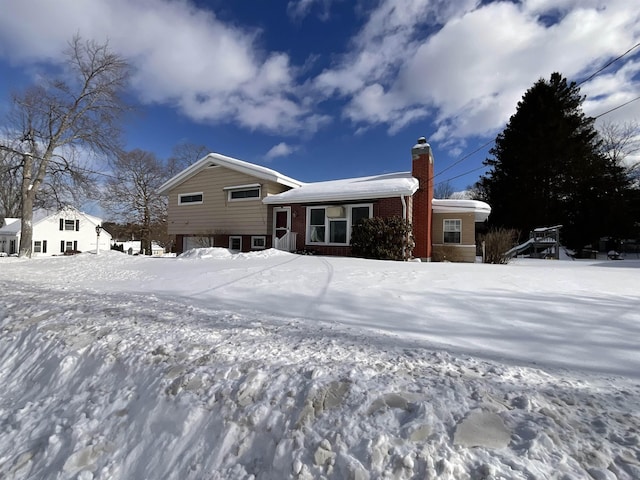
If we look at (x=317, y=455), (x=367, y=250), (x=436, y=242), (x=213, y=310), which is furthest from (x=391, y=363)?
(x=436, y=242)

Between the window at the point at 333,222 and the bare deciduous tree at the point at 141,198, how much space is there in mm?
18997

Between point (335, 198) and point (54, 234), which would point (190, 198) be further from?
point (54, 234)

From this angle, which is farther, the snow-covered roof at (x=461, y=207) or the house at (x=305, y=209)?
the snow-covered roof at (x=461, y=207)

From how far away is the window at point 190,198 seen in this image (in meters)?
17.0

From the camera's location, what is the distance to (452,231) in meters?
14.1

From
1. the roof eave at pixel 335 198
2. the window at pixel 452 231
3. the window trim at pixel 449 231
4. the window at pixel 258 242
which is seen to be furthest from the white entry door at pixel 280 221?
the window at pixel 452 231

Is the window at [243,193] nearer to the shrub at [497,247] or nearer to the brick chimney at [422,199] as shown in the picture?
the brick chimney at [422,199]

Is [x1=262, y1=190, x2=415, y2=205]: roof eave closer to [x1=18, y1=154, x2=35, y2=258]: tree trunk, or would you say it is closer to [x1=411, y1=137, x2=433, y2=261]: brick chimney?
[x1=411, y1=137, x2=433, y2=261]: brick chimney

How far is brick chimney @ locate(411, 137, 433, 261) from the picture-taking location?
12.6 m

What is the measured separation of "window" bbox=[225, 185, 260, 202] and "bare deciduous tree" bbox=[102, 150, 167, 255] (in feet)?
46.3

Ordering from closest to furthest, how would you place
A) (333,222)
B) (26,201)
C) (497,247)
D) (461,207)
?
(497,247), (333,222), (461,207), (26,201)

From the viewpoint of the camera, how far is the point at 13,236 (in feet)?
115

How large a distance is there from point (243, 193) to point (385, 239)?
8.22 m

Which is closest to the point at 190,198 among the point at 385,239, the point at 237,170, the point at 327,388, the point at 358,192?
the point at 237,170
